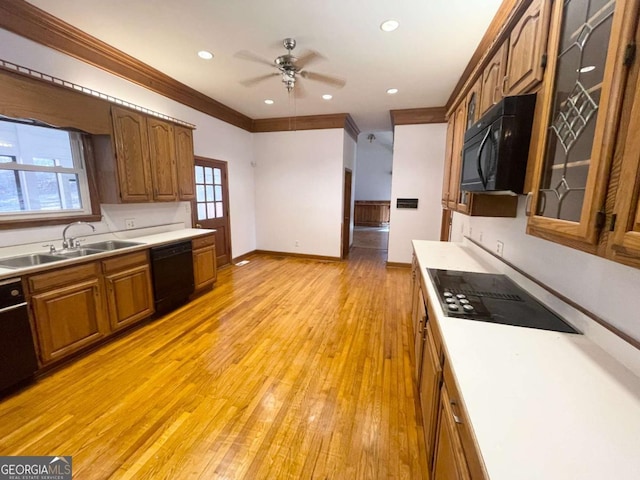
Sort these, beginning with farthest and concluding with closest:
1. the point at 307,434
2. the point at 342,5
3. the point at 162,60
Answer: the point at 162,60 < the point at 342,5 < the point at 307,434

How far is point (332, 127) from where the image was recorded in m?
5.30

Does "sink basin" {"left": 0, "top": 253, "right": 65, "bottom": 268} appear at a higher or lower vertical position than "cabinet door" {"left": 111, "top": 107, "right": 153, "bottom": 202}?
lower

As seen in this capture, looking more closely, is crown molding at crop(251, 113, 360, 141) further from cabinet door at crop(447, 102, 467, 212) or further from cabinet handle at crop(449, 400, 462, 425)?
cabinet handle at crop(449, 400, 462, 425)

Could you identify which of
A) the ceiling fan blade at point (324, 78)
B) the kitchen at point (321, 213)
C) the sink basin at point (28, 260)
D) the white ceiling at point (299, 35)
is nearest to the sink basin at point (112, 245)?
the kitchen at point (321, 213)

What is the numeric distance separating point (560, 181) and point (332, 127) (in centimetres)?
480

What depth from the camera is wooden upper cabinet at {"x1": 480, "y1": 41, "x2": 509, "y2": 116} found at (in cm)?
160

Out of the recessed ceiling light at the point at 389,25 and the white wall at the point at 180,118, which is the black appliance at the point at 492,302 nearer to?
the recessed ceiling light at the point at 389,25

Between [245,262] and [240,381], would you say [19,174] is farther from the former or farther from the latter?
[245,262]

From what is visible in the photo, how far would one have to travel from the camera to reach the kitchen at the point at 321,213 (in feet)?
3.77

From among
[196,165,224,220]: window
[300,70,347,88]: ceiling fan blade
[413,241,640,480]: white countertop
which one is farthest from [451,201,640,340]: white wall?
[196,165,224,220]: window

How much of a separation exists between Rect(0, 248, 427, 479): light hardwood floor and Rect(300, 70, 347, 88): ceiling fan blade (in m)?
3.02

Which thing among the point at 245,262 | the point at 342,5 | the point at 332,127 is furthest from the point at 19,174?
the point at 332,127

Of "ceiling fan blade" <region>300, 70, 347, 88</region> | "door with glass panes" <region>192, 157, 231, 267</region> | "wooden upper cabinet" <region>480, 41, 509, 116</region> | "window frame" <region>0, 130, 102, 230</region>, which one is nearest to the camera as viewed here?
"wooden upper cabinet" <region>480, 41, 509, 116</region>

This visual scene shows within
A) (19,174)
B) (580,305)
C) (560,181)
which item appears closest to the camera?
(560,181)
